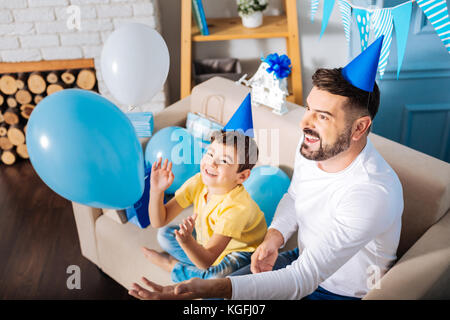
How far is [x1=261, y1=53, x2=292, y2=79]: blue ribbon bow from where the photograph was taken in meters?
2.07

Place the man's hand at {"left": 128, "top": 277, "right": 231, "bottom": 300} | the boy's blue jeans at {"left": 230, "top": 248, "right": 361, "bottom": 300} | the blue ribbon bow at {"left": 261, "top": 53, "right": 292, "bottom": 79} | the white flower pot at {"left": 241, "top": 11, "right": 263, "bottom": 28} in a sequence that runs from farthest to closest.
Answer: the white flower pot at {"left": 241, "top": 11, "right": 263, "bottom": 28} → the blue ribbon bow at {"left": 261, "top": 53, "right": 292, "bottom": 79} → the boy's blue jeans at {"left": 230, "top": 248, "right": 361, "bottom": 300} → the man's hand at {"left": 128, "top": 277, "right": 231, "bottom": 300}

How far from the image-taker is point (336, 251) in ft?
4.00

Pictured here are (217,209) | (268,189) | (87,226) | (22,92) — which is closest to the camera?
(217,209)

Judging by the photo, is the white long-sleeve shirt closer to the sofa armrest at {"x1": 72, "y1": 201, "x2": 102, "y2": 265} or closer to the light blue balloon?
the light blue balloon

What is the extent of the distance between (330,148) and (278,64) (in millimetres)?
898

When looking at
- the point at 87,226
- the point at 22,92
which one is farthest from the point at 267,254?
the point at 22,92

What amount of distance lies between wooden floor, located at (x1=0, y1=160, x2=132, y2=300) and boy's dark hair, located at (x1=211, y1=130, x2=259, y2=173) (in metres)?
0.96

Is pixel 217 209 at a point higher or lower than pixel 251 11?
lower

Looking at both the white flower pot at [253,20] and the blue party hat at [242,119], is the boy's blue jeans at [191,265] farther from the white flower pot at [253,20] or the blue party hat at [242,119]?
the white flower pot at [253,20]

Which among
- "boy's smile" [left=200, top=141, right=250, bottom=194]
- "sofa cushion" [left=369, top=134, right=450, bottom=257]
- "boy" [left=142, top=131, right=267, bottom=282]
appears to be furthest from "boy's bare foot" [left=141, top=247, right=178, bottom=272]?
"sofa cushion" [left=369, top=134, right=450, bottom=257]

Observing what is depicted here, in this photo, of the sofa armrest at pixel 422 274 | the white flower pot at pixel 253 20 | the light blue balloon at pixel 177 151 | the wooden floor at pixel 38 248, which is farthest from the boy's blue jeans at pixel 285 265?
the white flower pot at pixel 253 20

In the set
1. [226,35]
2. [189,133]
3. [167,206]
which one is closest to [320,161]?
[167,206]

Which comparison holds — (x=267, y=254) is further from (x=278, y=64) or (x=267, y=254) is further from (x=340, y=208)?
(x=278, y=64)

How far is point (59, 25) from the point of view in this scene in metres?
2.58
